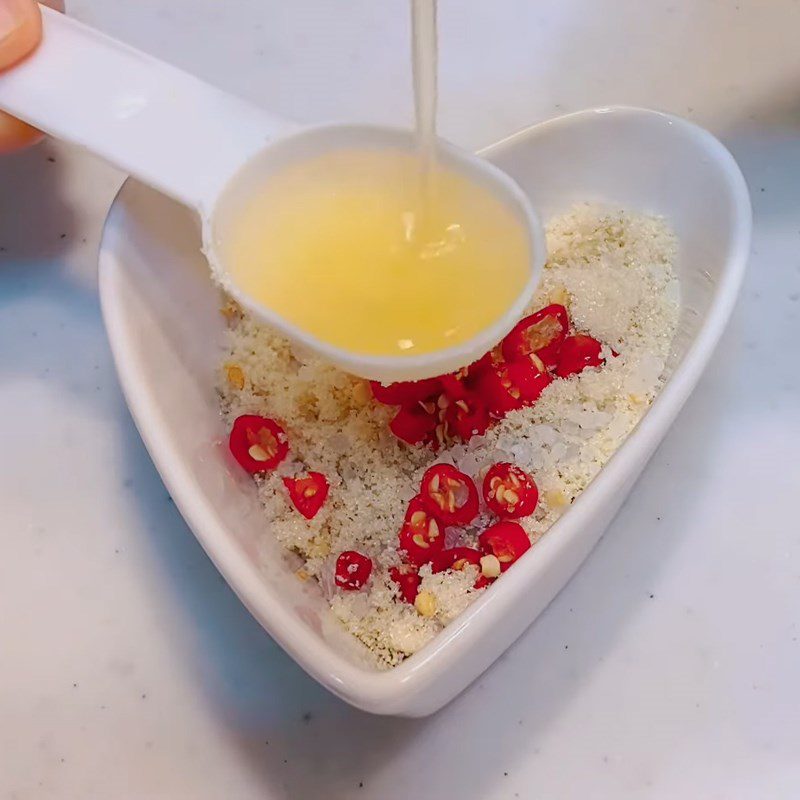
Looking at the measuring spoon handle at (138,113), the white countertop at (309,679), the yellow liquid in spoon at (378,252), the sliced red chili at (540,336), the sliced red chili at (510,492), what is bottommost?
the white countertop at (309,679)

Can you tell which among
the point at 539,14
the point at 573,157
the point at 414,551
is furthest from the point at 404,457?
the point at 539,14

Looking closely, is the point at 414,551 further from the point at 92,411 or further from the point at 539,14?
the point at 539,14

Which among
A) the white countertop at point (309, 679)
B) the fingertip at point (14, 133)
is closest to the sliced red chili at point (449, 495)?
the white countertop at point (309, 679)

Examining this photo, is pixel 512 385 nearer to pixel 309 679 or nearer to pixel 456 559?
pixel 456 559

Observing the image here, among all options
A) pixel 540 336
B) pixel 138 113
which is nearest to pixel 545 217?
pixel 540 336

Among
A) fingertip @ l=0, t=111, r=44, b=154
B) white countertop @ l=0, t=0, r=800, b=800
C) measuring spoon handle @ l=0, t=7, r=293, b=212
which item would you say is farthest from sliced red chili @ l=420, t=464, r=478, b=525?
fingertip @ l=0, t=111, r=44, b=154

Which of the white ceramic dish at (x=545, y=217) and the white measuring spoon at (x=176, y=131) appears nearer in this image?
the white ceramic dish at (x=545, y=217)

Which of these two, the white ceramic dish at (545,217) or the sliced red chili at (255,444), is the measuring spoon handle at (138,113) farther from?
the sliced red chili at (255,444)
